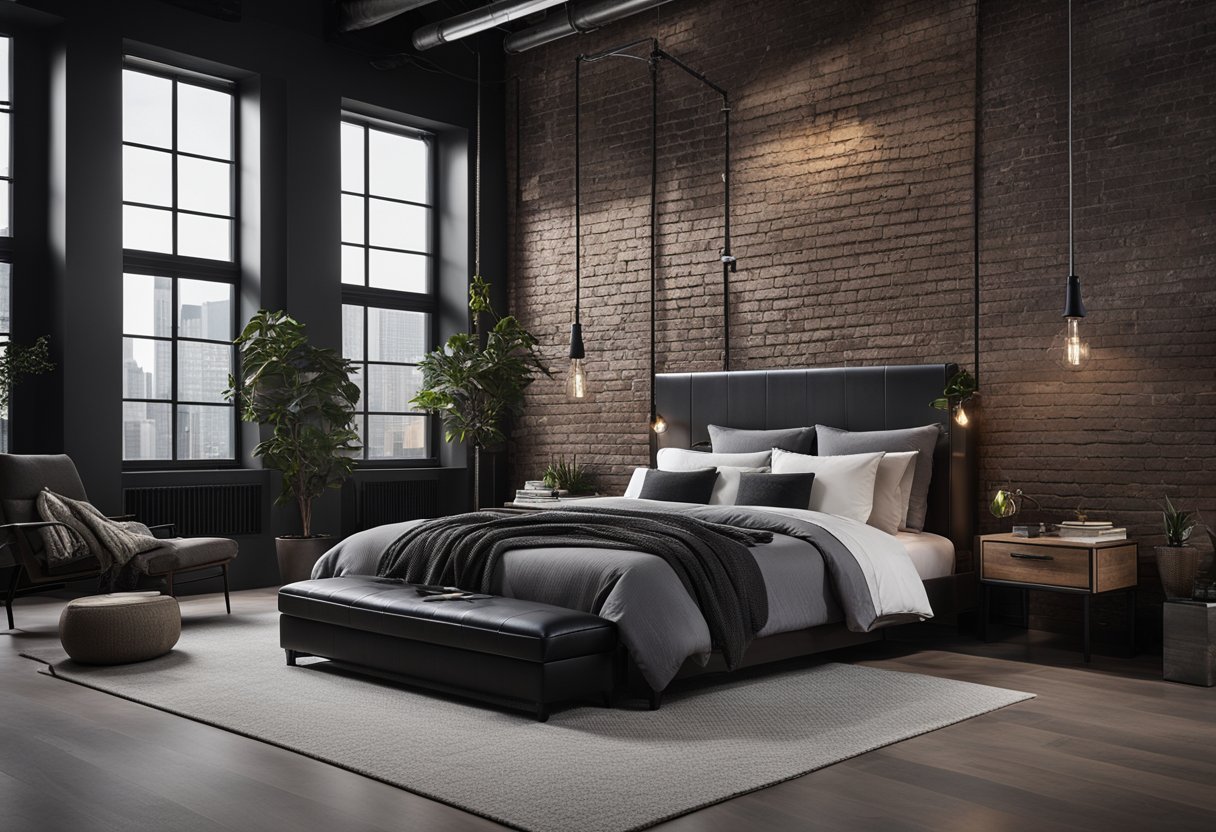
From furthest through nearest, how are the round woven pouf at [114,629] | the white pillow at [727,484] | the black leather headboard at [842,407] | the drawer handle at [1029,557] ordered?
the white pillow at [727,484] < the black leather headboard at [842,407] < the drawer handle at [1029,557] < the round woven pouf at [114,629]

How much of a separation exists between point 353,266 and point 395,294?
0.40 meters

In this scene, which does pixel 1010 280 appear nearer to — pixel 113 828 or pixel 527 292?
pixel 527 292

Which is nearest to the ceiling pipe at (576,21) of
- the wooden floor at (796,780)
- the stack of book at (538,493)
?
the stack of book at (538,493)

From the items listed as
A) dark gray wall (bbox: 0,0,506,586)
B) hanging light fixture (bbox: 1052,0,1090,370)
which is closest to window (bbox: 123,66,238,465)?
dark gray wall (bbox: 0,0,506,586)

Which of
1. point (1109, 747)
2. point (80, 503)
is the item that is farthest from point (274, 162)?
point (1109, 747)

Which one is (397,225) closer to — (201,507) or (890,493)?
(201,507)

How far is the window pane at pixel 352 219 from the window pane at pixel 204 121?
0.95 m

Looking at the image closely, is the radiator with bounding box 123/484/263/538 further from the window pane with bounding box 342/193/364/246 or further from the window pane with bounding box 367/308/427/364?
the window pane with bounding box 342/193/364/246

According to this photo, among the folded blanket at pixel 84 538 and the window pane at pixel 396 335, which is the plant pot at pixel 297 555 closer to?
the folded blanket at pixel 84 538

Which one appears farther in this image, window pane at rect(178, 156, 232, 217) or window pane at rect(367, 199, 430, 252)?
window pane at rect(367, 199, 430, 252)

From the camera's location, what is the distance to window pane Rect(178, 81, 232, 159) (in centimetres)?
791

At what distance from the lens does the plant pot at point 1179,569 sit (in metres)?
5.20

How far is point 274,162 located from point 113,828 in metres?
5.94

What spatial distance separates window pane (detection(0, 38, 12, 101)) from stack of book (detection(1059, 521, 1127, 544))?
670 cm
